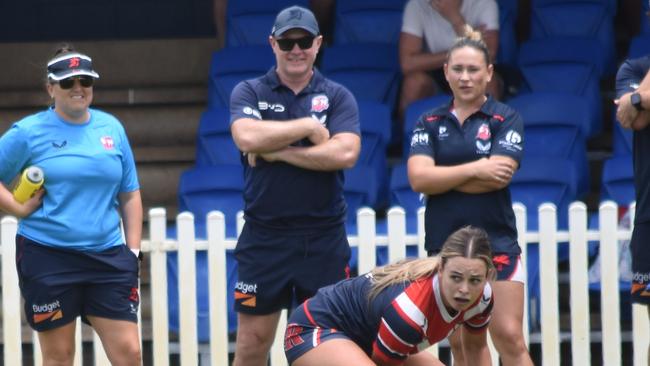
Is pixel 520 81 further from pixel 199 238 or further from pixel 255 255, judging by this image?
pixel 255 255

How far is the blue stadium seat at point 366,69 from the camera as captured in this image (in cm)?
945

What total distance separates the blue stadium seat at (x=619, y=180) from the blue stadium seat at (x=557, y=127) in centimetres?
26

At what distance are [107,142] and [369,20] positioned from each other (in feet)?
13.6

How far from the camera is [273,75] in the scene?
20.8 ft

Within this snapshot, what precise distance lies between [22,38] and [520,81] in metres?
4.10

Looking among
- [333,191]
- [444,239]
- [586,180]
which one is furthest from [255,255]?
[586,180]

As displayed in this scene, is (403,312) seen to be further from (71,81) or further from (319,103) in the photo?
(71,81)

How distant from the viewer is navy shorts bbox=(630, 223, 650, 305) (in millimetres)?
6035

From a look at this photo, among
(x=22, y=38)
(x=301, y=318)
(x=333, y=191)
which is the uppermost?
(x=22, y=38)

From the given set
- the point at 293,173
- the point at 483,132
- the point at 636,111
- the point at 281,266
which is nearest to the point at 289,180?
the point at 293,173

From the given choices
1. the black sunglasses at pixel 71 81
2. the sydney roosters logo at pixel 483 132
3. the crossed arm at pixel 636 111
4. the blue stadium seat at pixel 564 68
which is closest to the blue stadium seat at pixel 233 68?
the blue stadium seat at pixel 564 68

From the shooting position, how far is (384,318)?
5.39 m

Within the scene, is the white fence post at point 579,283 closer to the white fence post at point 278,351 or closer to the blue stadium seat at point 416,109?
the blue stadium seat at point 416,109

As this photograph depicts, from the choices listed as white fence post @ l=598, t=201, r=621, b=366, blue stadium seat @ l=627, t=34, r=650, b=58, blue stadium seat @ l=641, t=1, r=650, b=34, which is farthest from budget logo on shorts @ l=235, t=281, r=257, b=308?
blue stadium seat @ l=641, t=1, r=650, b=34
